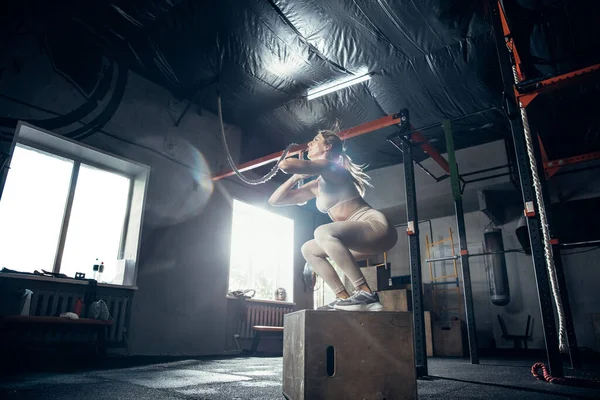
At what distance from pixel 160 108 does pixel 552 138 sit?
620cm

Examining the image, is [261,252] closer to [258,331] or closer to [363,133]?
[258,331]

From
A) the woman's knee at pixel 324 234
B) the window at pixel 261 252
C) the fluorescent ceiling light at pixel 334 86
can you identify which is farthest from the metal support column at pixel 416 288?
the window at pixel 261 252

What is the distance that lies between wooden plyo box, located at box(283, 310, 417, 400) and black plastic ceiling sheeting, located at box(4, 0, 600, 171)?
3.58 m

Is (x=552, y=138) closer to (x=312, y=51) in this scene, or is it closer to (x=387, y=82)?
(x=387, y=82)

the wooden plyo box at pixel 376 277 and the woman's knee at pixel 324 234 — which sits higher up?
the wooden plyo box at pixel 376 277

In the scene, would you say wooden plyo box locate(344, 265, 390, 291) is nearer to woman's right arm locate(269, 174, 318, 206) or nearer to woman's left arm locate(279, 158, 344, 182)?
woman's right arm locate(269, 174, 318, 206)

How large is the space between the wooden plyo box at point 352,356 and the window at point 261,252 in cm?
518

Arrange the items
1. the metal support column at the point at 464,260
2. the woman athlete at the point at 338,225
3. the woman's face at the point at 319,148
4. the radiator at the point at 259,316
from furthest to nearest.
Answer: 1. the radiator at the point at 259,316
2. the metal support column at the point at 464,260
3. the woman's face at the point at 319,148
4. the woman athlete at the point at 338,225

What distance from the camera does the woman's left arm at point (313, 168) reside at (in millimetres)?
1968

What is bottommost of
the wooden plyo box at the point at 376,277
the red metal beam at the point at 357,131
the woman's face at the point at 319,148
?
the wooden plyo box at the point at 376,277

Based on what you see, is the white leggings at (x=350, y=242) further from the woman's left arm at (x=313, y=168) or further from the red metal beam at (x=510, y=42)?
the red metal beam at (x=510, y=42)

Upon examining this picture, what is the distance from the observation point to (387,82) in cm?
531

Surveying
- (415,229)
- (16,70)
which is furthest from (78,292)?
(415,229)

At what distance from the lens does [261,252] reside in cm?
726
